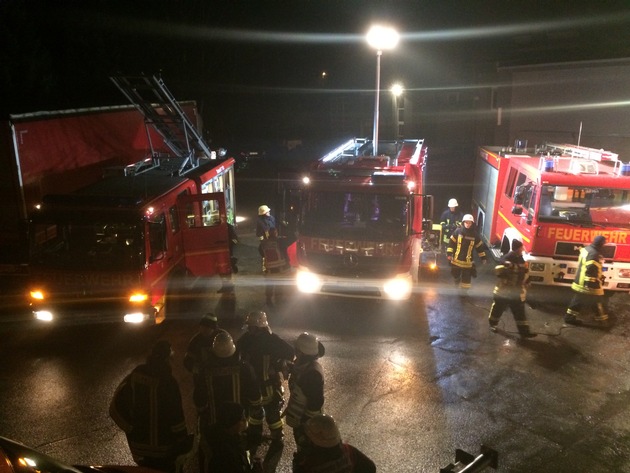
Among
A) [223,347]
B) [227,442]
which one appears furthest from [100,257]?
[227,442]

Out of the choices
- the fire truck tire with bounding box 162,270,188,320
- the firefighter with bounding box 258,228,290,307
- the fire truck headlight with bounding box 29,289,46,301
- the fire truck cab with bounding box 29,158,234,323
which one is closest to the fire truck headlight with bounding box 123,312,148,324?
the fire truck cab with bounding box 29,158,234,323

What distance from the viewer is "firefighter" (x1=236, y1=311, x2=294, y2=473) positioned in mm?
4551

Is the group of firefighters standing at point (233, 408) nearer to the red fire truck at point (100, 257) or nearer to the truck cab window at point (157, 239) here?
the red fire truck at point (100, 257)

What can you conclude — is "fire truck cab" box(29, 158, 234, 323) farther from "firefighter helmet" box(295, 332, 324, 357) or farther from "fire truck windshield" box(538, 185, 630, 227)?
"fire truck windshield" box(538, 185, 630, 227)

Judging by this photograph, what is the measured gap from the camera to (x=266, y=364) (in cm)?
455

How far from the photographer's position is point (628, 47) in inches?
669

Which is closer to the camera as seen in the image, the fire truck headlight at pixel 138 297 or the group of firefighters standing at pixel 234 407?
the group of firefighters standing at pixel 234 407

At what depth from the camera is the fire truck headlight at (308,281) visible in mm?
7961

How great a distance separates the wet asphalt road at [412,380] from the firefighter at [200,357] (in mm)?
1124

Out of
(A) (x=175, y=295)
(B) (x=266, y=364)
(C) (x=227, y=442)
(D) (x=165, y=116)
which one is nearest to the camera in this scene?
(C) (x=227, y=442)

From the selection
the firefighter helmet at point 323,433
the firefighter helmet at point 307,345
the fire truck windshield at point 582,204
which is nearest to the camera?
the firefighter helmet at point 323,433

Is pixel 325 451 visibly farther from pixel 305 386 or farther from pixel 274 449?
pixel 274 449

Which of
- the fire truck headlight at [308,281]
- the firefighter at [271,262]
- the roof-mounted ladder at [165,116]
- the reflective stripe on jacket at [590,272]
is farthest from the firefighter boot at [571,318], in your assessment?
the roof-mounted ladder at [165,116]

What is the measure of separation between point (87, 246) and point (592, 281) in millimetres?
7187
